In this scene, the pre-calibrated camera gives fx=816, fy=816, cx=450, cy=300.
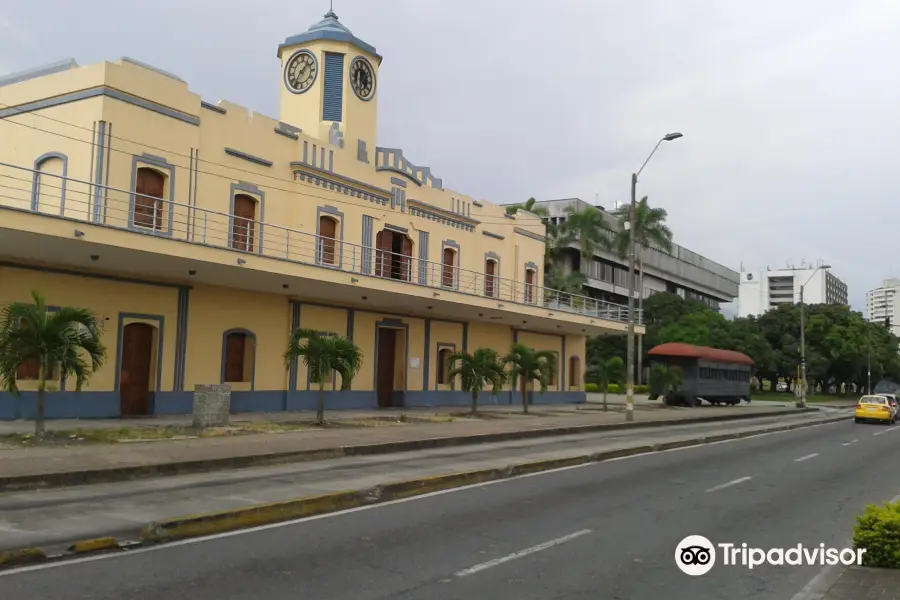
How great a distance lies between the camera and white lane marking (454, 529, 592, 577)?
762 cm

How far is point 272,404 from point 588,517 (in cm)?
1775

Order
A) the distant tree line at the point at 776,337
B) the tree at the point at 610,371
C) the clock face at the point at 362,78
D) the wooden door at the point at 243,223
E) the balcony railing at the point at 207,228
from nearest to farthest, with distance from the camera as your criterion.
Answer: the balcony railing at the point at 207,228
the wooden door at the point at 243,223
the clock face at the point at 362,78
the tree at the point at 610,371
the distant tree line at the point at 776,337

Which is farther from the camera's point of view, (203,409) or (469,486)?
(203,409)

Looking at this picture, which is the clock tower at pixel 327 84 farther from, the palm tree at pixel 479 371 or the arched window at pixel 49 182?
the arched window at pixel 49 182

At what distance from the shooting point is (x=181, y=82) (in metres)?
23.4

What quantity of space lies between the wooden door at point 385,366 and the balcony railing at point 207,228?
94.0 inches

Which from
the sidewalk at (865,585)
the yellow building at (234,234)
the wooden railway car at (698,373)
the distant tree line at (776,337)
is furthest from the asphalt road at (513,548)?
the distant tree line at (776,337)

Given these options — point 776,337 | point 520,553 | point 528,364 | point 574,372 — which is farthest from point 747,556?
point 776,337

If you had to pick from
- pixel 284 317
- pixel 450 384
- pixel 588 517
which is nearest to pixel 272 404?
pixel 284 317

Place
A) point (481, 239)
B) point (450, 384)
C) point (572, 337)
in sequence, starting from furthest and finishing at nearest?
point (572, 337)
point (481, 239)
point (450, 384)

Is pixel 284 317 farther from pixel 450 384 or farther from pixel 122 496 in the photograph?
pixel 122 496

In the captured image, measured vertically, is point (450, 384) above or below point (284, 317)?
below

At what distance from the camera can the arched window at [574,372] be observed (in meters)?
44.3

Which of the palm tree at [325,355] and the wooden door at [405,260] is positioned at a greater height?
the wooden door at [405,260]
